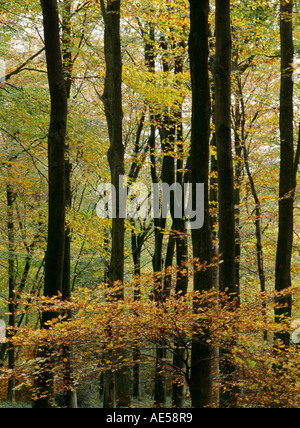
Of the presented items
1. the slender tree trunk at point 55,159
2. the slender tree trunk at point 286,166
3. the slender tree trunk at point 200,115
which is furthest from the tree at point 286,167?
the slender tree trunk at point 55,159

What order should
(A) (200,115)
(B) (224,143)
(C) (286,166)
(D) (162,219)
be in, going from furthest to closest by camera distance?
1. (D) (162,219)
2. (C) (286,166)
3. (B) (224,143)
4. (A) (200,115)

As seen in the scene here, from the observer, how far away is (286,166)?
8.76 metres

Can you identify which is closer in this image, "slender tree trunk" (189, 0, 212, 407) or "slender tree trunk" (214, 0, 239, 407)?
"slender tree trunk" (189, 0, 212, 407)

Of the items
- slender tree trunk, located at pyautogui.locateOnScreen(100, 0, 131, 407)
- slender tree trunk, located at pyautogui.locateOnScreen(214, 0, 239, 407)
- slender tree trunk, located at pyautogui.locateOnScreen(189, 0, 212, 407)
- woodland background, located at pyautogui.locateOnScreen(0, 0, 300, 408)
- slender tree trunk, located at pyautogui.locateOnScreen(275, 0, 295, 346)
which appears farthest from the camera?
slender tree trunk, located at pyautogui.locateOnScreen(275, 0, 295, 346)

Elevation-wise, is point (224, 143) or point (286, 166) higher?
point (286, 166)

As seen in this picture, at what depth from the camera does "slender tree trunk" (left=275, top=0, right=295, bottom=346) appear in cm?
830

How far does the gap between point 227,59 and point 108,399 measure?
6.58 meters

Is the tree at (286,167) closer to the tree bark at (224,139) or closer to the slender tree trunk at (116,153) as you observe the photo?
the tree bark at (224,139)

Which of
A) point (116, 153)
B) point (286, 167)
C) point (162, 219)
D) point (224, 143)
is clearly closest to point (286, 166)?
point (286, 167)

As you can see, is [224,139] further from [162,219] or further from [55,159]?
[162,219]

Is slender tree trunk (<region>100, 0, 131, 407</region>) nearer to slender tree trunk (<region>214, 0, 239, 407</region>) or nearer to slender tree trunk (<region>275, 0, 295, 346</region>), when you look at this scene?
slender tree trunk (<region>214, 0, 239, 407</region>)

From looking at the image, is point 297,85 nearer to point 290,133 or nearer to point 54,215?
point 290,133

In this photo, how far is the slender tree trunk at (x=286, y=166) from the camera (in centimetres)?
830

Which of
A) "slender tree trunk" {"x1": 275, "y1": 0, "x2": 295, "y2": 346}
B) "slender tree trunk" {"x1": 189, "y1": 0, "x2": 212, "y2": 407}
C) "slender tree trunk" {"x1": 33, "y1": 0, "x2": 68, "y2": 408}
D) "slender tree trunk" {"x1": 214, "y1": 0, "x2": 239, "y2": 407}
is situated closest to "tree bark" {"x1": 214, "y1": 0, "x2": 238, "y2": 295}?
"slender tree trunk" {"x1": 214, "y1": 0, "x2": 239, "y2": 407}
